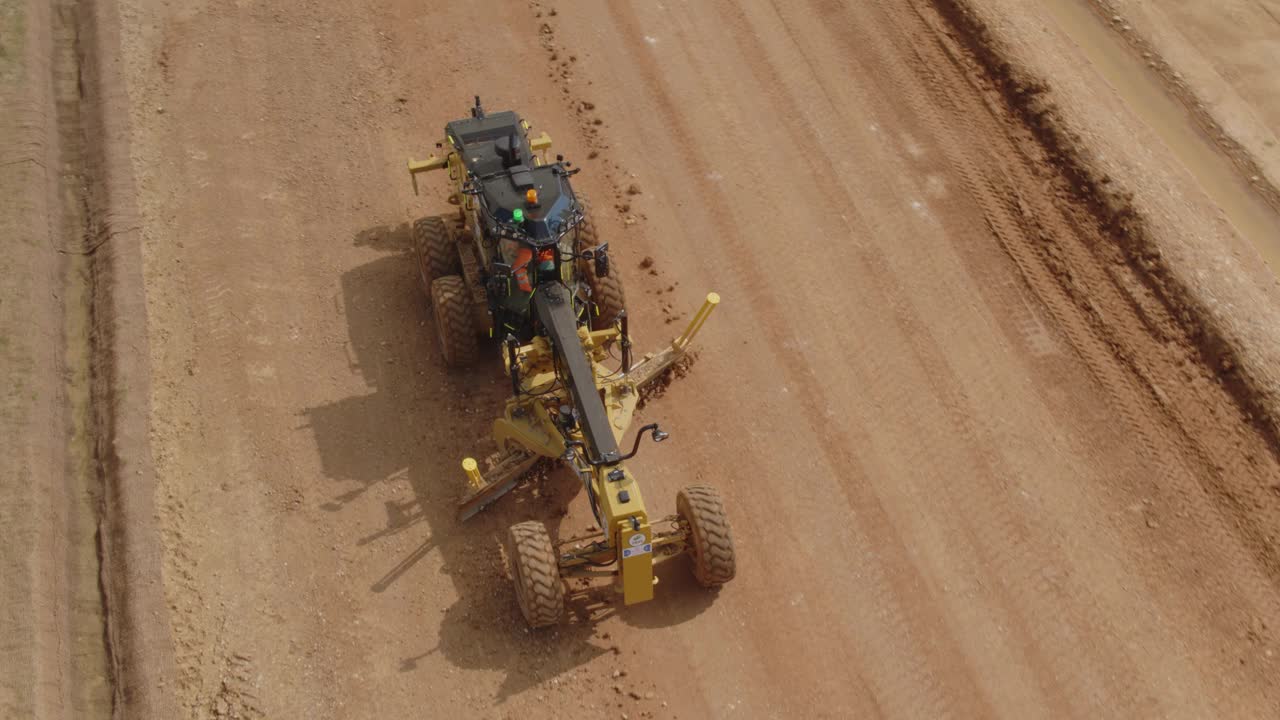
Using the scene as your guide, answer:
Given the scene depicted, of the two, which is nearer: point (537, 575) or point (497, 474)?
point (537, 575)

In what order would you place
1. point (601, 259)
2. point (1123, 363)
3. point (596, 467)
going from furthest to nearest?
point (1123, 363) → point (601, 259) → point (596, 467)

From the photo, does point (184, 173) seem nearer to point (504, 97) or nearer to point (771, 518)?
point (504, 97)

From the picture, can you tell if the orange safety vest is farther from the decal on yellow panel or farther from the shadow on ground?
the decal on yellow panel

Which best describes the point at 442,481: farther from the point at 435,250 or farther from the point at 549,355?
the point at 435,250

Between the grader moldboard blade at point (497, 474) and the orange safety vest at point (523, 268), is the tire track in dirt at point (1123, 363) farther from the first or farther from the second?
the orange safety vest at point (523, 268)

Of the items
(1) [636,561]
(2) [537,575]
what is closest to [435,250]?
(2) [537,575]

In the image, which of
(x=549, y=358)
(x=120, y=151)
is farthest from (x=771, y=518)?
(x=120, y=151)
